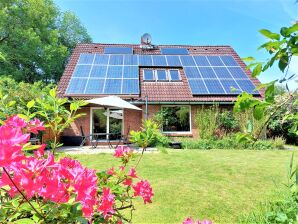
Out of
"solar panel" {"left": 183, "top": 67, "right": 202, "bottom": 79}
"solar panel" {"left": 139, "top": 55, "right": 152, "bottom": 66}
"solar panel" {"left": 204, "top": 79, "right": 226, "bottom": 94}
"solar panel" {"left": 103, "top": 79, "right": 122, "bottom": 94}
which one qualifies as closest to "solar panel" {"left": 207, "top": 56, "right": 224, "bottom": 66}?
"solar panel" {"left": 183, "top": 67, "right": 202, "bottom": 79}

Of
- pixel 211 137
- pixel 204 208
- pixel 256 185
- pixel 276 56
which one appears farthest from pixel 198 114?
pixel 276 56

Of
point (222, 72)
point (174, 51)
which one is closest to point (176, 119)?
point (222, 72)

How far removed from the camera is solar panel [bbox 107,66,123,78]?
1758 centimetres

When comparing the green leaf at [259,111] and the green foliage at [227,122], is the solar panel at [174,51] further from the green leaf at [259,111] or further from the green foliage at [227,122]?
the green leaf at [259,111]

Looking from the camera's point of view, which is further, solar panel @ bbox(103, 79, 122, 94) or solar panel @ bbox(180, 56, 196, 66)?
solar panel @ bbox(180, 56, 196, 66)

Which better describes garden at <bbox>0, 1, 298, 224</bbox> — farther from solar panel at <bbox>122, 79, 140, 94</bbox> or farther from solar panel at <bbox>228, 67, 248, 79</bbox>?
solar panel at <bbox>228, 67, 248, 79</bbox>

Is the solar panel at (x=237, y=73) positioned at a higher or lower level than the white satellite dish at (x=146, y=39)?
lower

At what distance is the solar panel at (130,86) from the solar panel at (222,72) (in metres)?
5.52

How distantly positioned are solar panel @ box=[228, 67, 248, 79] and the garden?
10.2ft

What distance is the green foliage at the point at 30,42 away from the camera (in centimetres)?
2703

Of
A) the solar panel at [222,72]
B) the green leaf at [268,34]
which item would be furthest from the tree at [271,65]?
the solar panel at [222,72]

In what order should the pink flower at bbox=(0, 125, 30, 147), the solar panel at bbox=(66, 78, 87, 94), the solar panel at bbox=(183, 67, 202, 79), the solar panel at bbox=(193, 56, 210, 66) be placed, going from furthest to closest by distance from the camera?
the solar panel at bbox=(193, 56, 210, 66)
the solar panel at bbox=(183, 67, 202, 79)
the solar panel at bbox=(66, 78, 87, 94)
the pink flower at bbox=(0, 125, 30, 147)

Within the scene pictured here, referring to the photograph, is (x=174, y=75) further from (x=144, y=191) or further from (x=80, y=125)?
(x=144, y=191)

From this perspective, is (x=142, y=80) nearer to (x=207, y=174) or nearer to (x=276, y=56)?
(x=207, y=174)
